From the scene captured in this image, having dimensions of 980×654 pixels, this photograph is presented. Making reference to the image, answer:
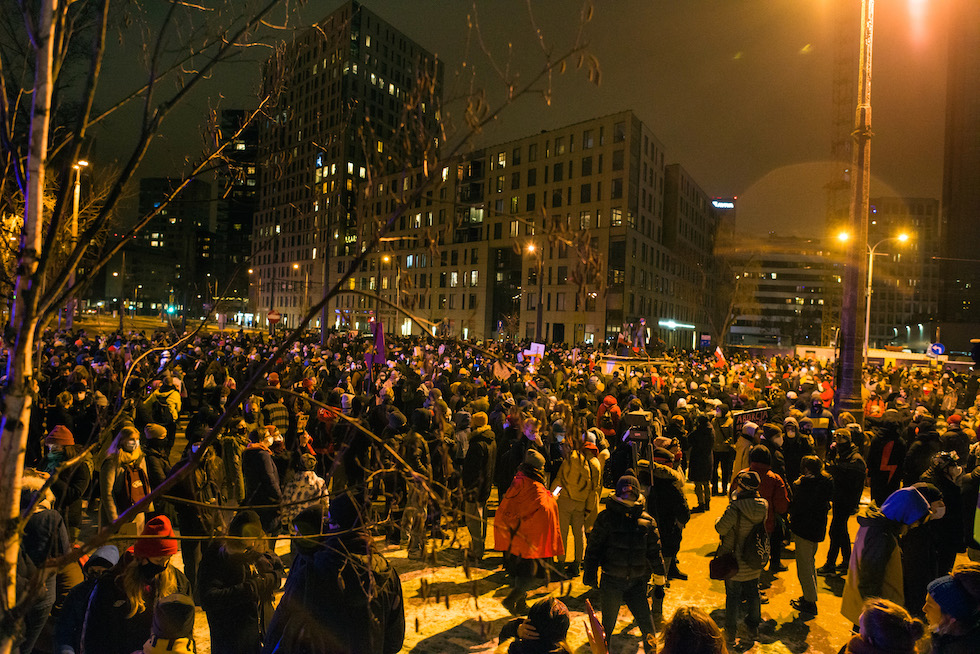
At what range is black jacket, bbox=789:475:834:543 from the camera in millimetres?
6086

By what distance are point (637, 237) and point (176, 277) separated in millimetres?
72301

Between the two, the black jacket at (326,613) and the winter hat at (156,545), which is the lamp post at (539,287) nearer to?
the black jacket at (326,613)

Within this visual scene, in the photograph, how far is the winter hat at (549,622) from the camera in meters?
2.99

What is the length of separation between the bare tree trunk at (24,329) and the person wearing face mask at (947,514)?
23.2 feet

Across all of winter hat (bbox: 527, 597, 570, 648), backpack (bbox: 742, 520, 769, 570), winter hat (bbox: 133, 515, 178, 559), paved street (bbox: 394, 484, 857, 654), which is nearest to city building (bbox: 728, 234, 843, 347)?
paved street (bbox: 394, 484, 857, 654)

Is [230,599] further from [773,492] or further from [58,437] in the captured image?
[773,492]

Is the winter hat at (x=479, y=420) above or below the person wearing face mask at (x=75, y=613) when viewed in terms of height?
above

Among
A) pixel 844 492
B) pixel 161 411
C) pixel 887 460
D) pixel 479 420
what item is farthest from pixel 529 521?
pixel 887 460

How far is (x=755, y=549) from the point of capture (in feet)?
17.6

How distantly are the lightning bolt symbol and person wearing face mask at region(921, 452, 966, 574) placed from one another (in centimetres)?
320

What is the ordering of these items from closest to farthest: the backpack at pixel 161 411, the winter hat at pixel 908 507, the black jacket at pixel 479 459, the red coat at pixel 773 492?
the winter hat at pixel 908 507, the red coat at pixel 773 492, the black jacket at pixel 479 459, the backpack at pixel 161 411

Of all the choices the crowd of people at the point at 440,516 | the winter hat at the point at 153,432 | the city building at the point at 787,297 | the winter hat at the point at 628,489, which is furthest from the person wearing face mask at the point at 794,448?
the city building at the point at 787,297

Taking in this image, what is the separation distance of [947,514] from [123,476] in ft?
27.0

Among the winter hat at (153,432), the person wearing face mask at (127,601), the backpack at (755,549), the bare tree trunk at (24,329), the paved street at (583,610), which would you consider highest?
the bare tree trunk at (24,329)
